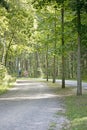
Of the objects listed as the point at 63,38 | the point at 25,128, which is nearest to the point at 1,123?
the point at 25,128

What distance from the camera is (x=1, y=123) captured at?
526 inches

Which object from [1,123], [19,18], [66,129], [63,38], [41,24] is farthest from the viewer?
[19,18]

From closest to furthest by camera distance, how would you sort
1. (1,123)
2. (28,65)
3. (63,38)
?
1. (1,123)
2. (63,38)
3. (28,65)

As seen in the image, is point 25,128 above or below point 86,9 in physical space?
below

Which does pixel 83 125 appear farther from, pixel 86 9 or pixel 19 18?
pixel 19 18

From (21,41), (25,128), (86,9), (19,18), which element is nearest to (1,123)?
(25,128)

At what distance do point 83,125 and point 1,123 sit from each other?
9.66 ft

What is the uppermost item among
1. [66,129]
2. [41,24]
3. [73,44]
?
[41,24]

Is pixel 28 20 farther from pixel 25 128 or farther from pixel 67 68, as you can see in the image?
pixel 67 68

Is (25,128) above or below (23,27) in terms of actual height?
below

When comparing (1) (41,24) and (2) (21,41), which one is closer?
(1) (41,24)

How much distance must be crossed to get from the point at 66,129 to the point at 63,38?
68.2ft

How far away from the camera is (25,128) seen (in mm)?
12273

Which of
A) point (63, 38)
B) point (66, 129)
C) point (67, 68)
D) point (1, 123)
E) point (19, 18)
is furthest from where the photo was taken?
point (67, 68)
